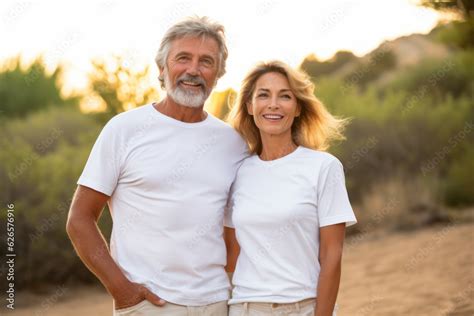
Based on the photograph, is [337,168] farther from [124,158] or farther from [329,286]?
[124,158]

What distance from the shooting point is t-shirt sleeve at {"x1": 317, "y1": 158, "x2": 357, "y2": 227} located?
3582mm

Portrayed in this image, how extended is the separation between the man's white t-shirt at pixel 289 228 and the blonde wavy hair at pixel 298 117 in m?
0.40

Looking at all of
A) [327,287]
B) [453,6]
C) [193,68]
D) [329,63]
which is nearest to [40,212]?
[453,6]

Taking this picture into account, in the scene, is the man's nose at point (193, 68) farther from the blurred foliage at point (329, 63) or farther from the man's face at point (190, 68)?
→ the blurred foliage at point (329, 63)

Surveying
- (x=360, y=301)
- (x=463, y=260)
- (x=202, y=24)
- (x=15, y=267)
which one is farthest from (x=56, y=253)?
(x=202, y=24)

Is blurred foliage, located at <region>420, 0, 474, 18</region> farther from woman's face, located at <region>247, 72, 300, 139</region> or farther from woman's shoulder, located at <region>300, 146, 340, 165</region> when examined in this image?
woman's shoulder, located at <region>300, 146, 340, 165</region>

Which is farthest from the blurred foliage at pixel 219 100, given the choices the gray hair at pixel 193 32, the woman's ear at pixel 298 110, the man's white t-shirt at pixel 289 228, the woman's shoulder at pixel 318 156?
the man's white t-shirt at pixel 289 228

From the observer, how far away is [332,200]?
361 cm

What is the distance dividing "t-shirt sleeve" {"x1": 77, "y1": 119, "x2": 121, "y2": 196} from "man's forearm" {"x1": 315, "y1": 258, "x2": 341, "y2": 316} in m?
1.16

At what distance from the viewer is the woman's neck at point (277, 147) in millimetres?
4008

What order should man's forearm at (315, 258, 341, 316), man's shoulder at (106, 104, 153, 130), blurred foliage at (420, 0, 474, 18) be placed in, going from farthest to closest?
blurred foliage at (420, 0, 474, 18), man's shoulder at (106, 104, 153, 130), man's forearm at (315, 258, 341, 316)

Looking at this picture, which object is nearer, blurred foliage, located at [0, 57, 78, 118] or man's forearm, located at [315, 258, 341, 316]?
man's forearm, located at [315, 258, 341, 316]

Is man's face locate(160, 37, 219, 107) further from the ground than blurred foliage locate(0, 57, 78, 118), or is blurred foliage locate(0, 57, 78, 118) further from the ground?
man's face locate(160, 37, 219, 107)

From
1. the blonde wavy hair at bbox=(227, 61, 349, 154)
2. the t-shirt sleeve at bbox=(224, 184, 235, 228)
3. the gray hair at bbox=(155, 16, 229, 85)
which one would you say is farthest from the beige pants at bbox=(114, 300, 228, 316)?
the gray hair at bbox=(155, 16, 229, 85)
